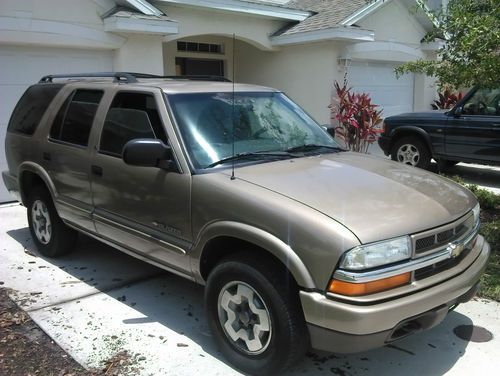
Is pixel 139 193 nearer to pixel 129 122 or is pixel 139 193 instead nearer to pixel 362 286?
pixel 129 122

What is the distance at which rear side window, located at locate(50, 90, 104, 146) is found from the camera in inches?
185

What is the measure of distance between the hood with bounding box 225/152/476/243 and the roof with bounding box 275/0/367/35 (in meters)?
7.81

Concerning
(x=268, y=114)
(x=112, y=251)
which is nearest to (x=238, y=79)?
(x=112, y=251)

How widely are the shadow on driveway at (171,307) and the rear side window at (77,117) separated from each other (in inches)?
52.2

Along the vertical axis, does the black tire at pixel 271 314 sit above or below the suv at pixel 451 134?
below

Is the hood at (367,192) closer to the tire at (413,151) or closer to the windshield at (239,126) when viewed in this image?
the windshield at (239,126)

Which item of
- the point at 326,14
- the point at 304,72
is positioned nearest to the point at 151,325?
the point at 304,72

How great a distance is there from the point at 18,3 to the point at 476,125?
7666mm

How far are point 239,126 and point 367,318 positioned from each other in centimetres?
187

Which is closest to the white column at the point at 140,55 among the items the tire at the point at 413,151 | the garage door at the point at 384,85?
the garage door at the point at 384,85

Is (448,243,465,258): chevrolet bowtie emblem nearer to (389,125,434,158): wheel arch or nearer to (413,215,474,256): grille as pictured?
(413,215,474,256): grille

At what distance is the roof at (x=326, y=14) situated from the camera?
11188 millimetres

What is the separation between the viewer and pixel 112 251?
5844 mm

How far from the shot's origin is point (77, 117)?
4.89m
